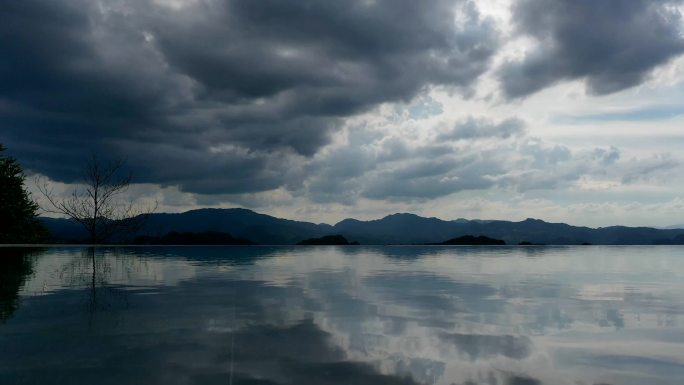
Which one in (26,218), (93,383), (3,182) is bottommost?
(93,383)

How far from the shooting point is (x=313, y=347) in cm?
962

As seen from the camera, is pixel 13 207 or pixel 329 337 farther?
pixel 13 207

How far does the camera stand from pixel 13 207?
59.6m

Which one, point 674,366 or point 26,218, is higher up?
point 26,218

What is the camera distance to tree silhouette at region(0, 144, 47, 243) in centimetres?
5928

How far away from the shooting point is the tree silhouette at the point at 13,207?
59.3m

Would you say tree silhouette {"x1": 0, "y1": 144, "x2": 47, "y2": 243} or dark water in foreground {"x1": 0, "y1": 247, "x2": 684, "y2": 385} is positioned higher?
tree silhouette {"x1": 0, "y1": 144, "x2": 47, "y2": 243}

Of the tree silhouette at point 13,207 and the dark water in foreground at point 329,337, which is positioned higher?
the tree silhouette at point 13,207

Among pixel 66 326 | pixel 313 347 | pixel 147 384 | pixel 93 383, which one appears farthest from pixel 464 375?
pixel 66 326

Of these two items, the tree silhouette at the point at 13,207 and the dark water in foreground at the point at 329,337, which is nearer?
the dark water in foreground at the point at 329,337

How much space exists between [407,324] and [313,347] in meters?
3.75

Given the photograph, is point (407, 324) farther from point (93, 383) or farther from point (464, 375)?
point (93, 383)

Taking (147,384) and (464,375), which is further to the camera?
(464,375)

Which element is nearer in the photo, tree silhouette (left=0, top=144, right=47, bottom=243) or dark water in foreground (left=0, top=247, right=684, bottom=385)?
dark water in foreground (left=0, top=247, right=684, bottom=385)
